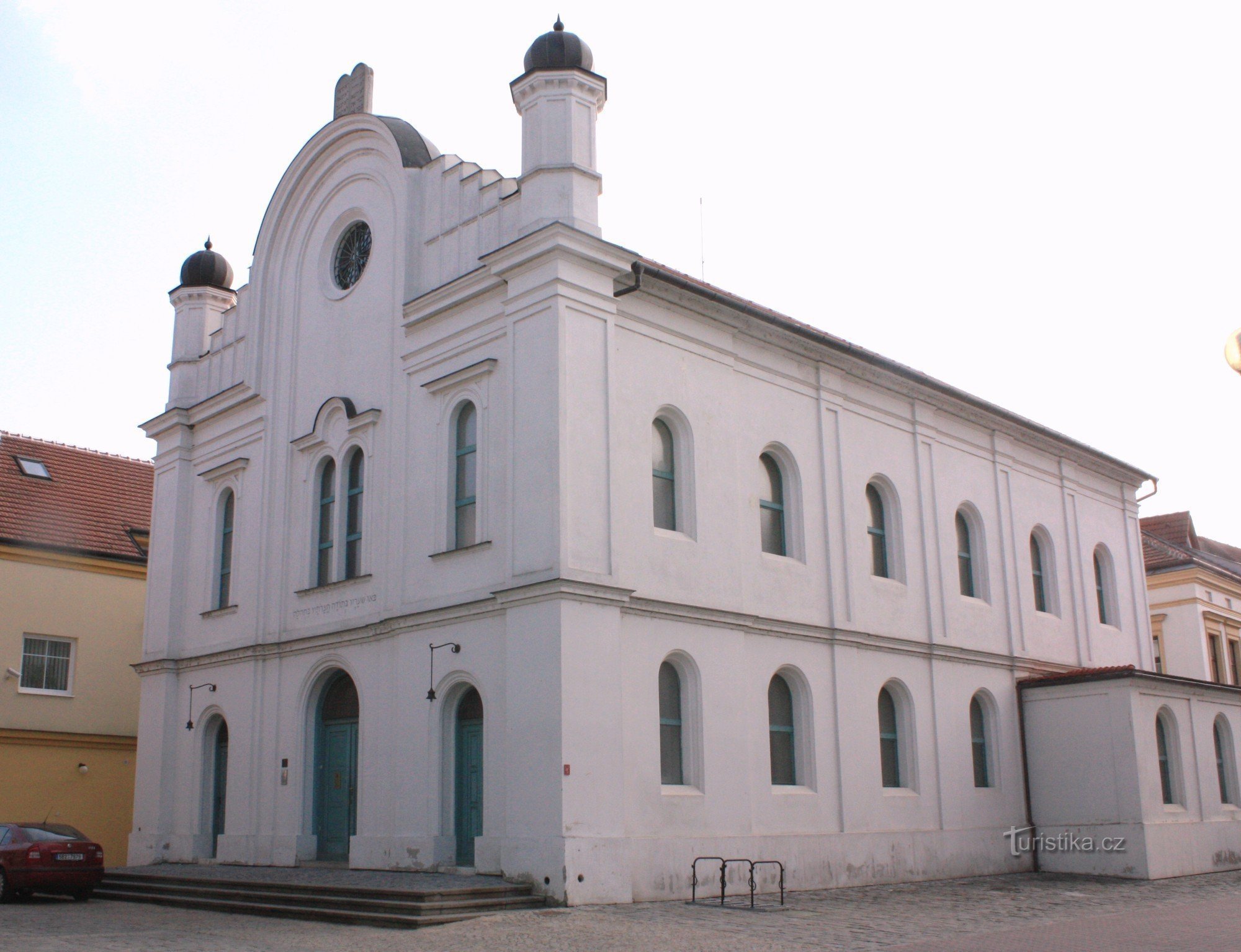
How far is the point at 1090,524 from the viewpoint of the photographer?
97.7 feet

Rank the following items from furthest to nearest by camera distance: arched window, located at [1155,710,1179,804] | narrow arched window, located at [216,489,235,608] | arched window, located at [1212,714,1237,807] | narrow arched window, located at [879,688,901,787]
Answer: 1. arched window, located at [1212,714,1237,807]
2. arched window, located at [1155,710,1179,804]
3. narrow arched window, located at [216,489,235,608]
4. narrow arched window, located at [879,688,901,787]

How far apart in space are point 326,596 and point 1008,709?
44.3ft

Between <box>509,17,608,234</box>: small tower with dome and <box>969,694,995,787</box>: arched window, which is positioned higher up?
<box>509,17,608,234</box>: small tower with dome

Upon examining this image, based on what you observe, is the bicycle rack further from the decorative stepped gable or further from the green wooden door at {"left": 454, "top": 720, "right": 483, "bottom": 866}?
the decorative stepped gable

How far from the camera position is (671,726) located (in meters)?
18.6

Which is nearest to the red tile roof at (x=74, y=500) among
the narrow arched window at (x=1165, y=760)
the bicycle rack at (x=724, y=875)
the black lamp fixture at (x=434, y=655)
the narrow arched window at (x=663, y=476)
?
the black lamp fixture at (x=434, y=655)

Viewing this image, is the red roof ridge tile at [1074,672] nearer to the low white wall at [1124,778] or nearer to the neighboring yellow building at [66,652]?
the low white wall at [1124,778]

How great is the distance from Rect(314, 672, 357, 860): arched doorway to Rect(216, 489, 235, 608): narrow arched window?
12.8ft

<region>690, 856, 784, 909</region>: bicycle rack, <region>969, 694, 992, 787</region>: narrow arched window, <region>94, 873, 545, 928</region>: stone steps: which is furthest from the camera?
<region>969, 694, 992, 787</region>: narrow arched window

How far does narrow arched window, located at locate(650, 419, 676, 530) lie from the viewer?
19266 mm

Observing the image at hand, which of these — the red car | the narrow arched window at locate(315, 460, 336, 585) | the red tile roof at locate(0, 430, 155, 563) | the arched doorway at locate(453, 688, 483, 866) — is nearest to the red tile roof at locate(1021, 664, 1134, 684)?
the arched doorway at locate(453, 688, 483, 866)

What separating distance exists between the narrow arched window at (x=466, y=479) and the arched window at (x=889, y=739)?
8.19 metres

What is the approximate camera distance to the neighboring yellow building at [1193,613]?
38594mm

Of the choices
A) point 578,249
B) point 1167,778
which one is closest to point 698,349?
point 578,249
